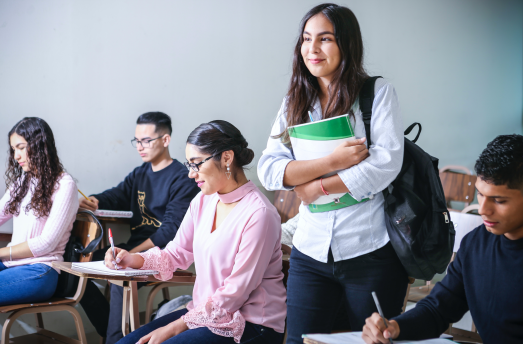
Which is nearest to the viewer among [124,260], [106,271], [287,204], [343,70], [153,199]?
[343,70]

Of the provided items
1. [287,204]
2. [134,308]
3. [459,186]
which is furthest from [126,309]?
[459,186]

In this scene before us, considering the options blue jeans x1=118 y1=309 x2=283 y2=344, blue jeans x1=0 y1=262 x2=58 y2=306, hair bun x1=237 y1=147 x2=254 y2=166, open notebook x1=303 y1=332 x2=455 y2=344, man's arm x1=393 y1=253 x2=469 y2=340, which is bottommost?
blue jeans x1=0 y1=262 x2=58 y2=306

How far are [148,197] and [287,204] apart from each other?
Answer: 1.09 m

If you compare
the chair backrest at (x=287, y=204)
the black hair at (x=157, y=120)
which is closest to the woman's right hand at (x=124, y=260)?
the black hair at (x=157, y=120)

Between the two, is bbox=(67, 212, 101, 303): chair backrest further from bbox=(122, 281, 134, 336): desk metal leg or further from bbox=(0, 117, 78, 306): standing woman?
bbox=(122, 281, 134, 336): desk metal leg

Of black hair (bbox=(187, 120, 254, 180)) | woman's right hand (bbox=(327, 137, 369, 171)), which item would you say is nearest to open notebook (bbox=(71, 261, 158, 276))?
black hair (bbox=(187, 120, 254, 180))

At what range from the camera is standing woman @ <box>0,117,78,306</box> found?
2.22 meters

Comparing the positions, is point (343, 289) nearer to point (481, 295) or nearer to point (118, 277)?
point (481, 295)

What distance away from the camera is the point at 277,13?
3641 millimetres

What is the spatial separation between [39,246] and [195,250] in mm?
1099

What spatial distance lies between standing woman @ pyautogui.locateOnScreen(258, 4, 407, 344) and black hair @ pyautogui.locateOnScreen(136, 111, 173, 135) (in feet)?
5.92

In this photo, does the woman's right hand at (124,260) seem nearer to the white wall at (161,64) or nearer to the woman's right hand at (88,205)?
the woman's right hand at (88,205)

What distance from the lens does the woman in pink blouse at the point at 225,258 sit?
4.71 feet

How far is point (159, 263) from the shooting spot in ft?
5.82
